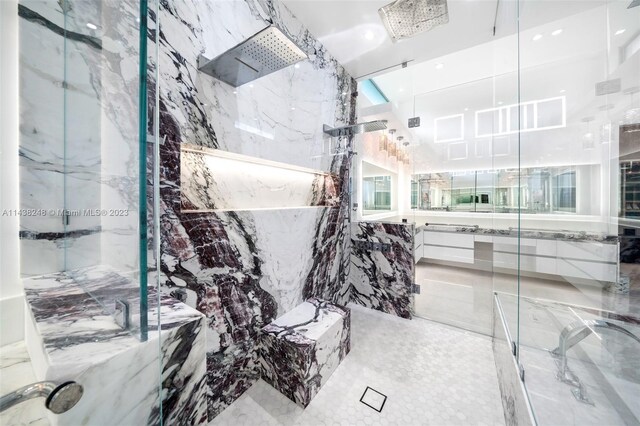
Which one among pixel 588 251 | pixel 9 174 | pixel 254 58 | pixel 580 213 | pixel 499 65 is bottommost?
pixel 588 251

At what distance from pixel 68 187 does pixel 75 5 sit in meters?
0.80

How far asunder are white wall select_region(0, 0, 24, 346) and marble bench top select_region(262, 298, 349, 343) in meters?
1.22

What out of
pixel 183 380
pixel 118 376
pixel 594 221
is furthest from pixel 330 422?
pixel 594 221

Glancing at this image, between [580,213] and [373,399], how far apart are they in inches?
126

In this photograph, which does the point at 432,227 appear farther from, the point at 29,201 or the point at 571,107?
the point at 29,201

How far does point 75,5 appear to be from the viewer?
960mm

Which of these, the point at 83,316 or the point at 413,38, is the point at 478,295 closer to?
the point at 413,38

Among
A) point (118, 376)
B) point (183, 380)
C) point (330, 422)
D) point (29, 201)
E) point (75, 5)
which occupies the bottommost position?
point (330, 422)

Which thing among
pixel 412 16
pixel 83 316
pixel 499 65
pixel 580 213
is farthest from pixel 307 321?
pixel 499 65

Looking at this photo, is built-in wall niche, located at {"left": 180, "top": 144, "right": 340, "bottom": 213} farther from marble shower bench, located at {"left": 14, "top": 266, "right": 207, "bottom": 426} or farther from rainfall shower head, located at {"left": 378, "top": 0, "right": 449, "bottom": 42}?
rainfall shower head, located at {"left": 378, "top": 0, "right": 449, "bottom": 42}

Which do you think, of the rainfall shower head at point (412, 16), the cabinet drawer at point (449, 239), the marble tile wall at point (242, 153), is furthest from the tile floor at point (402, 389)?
the rainfall shower head at point (412, 16)

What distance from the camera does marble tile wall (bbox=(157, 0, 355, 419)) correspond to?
46.8 inches

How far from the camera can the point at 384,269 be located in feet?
8.87

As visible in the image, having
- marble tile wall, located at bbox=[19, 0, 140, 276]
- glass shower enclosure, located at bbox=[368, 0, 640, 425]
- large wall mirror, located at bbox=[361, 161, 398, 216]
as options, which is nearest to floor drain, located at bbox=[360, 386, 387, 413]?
glass shower enclosure, located at bbox=[368, 0, 640, 425]
